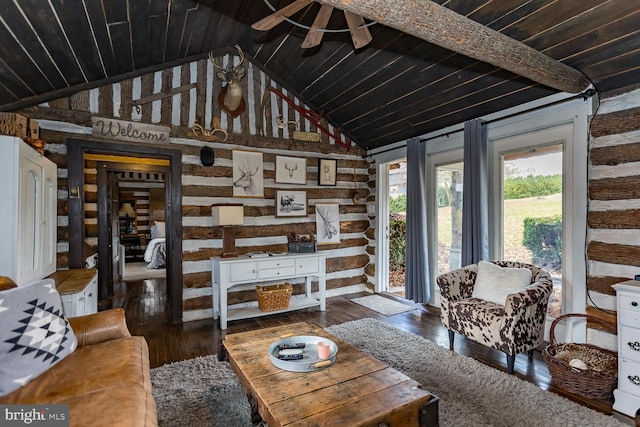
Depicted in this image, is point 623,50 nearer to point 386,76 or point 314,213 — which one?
point 386,76

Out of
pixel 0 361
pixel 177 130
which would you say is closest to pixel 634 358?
pixel 0 361

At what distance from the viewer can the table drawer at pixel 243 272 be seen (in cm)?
413

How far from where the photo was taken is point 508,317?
2740 mm

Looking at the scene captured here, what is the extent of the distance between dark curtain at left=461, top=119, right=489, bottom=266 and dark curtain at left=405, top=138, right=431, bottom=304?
2.55 feet

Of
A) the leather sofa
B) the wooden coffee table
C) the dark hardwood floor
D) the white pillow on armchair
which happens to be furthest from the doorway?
the white pillow on armchair

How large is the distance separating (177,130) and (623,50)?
181 inches

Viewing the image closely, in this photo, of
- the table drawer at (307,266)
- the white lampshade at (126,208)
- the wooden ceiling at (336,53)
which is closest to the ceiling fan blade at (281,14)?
the wooden ceiling at (336,53)

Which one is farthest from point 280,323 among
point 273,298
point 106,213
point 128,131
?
point 106,213

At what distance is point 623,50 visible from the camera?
2543 millimetres

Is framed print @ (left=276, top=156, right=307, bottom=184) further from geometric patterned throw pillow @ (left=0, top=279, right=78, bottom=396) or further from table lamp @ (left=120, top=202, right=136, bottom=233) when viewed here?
table lamp @ (left=120, top=202, right=136, bottom=233)

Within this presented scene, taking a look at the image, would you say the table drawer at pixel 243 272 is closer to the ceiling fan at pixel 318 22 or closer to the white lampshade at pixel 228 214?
the white lampshade at pixel 228 214

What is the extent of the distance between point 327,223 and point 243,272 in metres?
1.79

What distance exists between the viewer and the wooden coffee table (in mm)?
1476

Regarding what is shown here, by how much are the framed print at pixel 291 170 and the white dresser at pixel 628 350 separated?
3.90m
